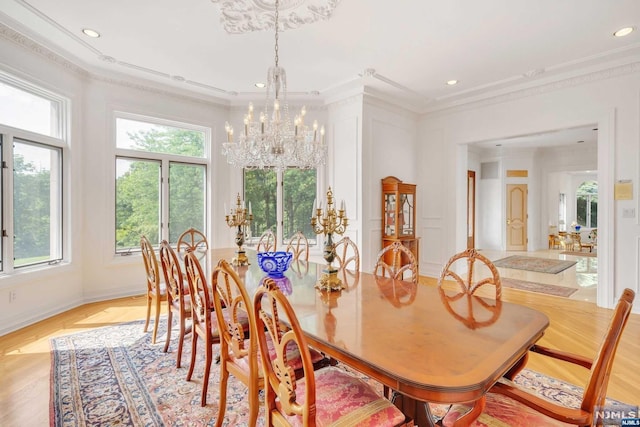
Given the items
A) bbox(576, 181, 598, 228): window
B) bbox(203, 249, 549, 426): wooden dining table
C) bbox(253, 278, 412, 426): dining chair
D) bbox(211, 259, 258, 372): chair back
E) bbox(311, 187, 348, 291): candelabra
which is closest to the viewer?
bbox(203, 249, 549, 426): wooden dining table

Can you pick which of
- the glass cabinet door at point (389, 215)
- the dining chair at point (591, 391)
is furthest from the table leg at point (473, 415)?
the glass cabinet door at point (389, 215)

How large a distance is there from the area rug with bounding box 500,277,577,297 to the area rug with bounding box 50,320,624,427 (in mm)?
2864

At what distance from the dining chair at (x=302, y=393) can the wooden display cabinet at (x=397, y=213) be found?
12.5ft

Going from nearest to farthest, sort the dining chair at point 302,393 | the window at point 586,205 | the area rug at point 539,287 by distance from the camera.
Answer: the dining chair at point 302,393
the area rug at point 539,287
the window at point 586,205

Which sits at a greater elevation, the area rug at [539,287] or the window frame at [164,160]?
the window frame at [164,160]

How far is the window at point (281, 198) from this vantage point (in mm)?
5379

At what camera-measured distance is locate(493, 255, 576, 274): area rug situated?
6395 millimetres

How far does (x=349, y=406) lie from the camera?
1248 mm

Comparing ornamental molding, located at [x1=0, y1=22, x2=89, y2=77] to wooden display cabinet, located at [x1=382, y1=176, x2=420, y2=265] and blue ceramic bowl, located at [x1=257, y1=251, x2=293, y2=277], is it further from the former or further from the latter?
wooden display cabinet, located at [x1=382, y1=176, x2=420, y2=265]

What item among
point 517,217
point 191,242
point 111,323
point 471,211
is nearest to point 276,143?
point 191,242

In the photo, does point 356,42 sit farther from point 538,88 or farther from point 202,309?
point 202,309

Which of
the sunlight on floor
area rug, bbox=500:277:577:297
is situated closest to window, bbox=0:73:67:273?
area rug, bbox=500:277:577:297

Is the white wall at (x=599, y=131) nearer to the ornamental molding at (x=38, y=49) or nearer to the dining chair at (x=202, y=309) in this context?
the dining chair at (x=202, y=309)

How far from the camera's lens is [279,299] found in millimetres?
1044
